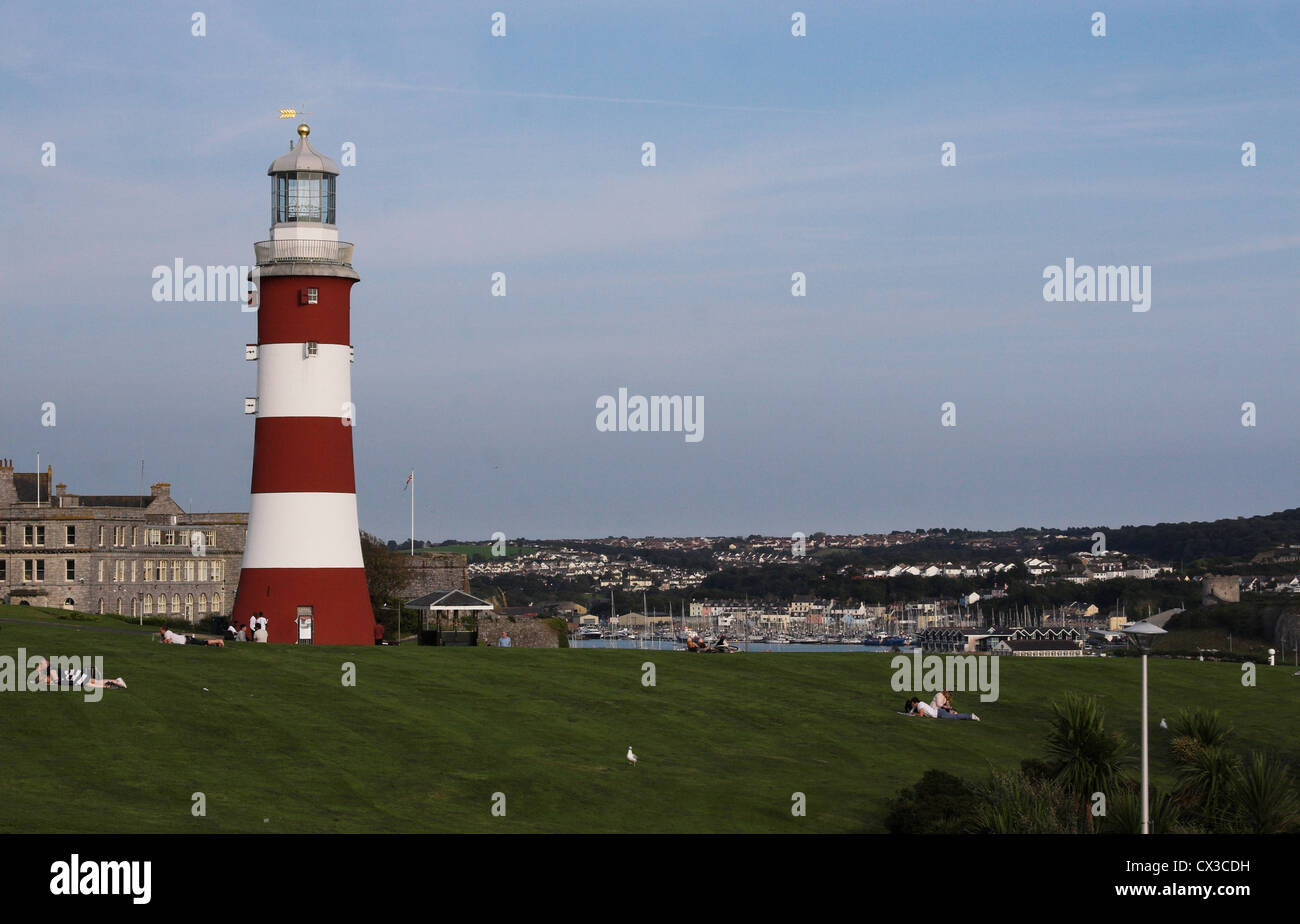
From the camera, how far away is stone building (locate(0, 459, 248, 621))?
86.8 meters

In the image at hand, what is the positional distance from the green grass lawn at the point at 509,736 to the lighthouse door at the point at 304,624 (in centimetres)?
319

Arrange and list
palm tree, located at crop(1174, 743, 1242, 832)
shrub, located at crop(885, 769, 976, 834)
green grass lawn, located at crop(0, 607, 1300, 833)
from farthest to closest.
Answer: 1. green grass lawn, located at crop(0, 607, 1300, 833)
2. shrub, located at crop(885, 769, 976, 834)
3. palm tree, located at crop(1174, 743, 1242, 832)

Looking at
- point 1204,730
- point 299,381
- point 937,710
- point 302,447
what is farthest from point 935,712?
point 299,381

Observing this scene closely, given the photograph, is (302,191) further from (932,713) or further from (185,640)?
(932,713)

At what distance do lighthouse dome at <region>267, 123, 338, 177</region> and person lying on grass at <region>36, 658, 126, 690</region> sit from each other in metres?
17.6

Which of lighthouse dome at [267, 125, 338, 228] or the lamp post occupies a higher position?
lighthouse dome at [267, 125, 338, 228]

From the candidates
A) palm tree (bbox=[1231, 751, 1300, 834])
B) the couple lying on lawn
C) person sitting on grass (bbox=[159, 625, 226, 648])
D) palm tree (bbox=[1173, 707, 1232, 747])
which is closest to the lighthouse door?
person sitting on grass (bbox=[159, 625, 226, 648])

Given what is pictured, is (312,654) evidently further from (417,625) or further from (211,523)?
(211,523)

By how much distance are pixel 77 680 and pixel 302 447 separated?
1281cm

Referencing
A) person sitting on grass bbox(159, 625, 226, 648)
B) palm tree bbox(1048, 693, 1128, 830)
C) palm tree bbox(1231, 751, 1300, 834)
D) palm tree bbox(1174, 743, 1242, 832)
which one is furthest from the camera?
person sitting on grass bbox(159, 625, 226, 648)

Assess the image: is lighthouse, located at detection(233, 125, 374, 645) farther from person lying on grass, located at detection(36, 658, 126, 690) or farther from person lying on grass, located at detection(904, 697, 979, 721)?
person lying on grass, located at detection(904, 697, 979, 721)

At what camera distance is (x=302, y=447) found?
43.4 m

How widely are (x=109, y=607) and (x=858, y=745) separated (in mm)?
68215
